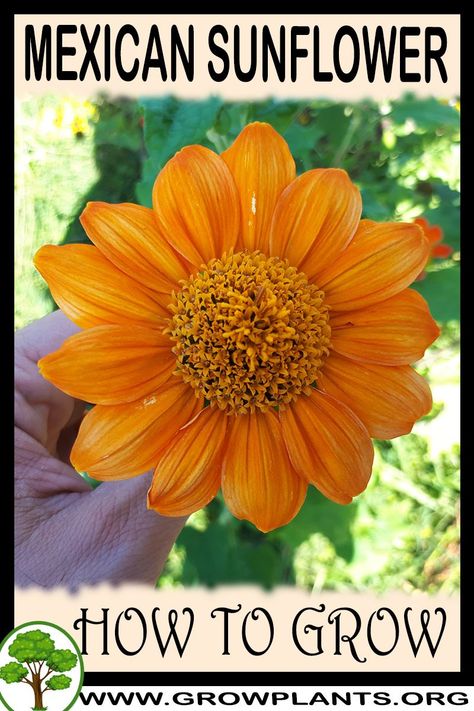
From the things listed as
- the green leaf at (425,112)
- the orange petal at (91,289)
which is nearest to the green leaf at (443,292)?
the green leaf at (425,112)

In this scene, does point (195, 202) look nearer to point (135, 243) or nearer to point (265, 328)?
point (135, 243)

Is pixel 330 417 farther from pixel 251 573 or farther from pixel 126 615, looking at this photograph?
pixel 251 573

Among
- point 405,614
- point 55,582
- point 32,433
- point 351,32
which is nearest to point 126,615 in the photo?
point 55,582

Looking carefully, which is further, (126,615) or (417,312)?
(126,615)

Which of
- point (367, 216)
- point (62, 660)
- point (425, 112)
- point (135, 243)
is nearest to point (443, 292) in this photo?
point (367, 216)

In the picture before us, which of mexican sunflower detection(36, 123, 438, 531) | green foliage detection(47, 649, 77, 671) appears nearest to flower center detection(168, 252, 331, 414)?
mexican sunflower detection(36, 123, 438, 531)
